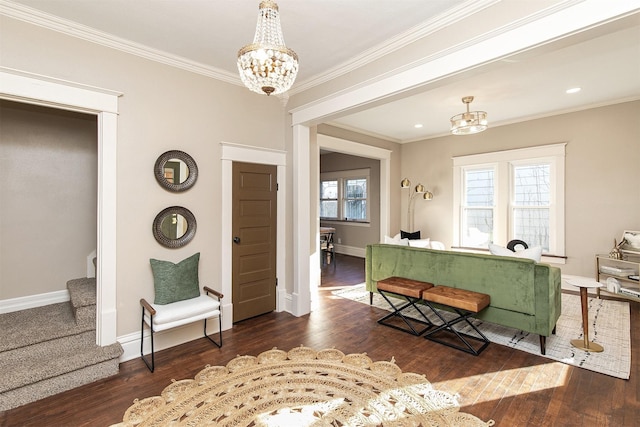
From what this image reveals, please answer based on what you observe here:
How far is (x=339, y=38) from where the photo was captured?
274 centimetres

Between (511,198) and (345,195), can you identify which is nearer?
(511,198)

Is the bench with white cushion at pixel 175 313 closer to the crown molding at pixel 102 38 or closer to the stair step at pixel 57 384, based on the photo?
the stair step at pixel 57 384

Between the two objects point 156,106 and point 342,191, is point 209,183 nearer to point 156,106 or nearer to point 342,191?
point 156,106

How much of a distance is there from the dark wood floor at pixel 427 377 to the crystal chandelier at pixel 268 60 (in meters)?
2.35

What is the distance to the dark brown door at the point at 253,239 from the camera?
3553mm

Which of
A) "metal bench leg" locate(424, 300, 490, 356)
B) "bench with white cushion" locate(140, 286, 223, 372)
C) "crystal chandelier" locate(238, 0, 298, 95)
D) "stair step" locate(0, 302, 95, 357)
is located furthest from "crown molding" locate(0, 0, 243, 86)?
"metal bench leg" locate(424, 300, 490, 356)

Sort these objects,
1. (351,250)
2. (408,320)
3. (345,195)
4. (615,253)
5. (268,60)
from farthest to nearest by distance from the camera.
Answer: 1. (345,195)
2. (351,250)
3. (615,253)
4. (408,320)
5. (268,60)

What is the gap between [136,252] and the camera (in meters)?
2.84

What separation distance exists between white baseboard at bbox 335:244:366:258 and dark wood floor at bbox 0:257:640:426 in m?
4.45

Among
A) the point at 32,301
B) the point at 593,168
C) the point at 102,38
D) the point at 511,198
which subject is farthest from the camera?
the point at 511,198

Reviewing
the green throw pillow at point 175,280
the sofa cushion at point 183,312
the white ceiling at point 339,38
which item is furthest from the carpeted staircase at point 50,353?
the white ceiling at point 339,38

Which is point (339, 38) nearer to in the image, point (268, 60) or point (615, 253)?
point (268, 60)

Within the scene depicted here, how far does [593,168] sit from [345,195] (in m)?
5.26

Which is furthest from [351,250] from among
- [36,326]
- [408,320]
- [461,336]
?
[36,326]
